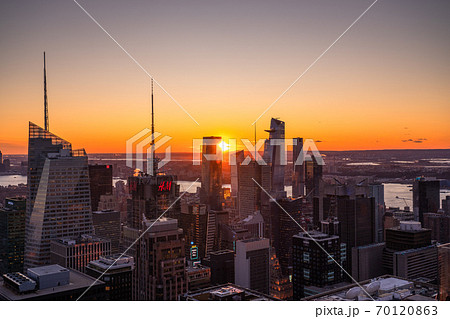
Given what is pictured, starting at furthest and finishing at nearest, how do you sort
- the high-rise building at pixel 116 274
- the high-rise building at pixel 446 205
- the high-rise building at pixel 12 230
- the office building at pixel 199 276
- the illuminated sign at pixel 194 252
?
the illuminated sign at pixel 194 252
the high-rise building at pixel 446 205
the high-rise building at pixel 12 230
the office building at pixel 199 276
the high-rise building at pixel 116 274

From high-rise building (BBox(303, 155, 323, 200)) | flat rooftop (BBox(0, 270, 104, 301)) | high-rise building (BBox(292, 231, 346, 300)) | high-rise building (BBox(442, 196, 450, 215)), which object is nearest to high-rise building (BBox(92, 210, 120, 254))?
high-rise building (BBox(292, 231, 346, 300))

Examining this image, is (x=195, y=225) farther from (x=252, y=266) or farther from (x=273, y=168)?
(x=252, y=266)

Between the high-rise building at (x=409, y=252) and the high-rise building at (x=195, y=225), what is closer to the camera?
the high-rise building at (x=409, y=252)

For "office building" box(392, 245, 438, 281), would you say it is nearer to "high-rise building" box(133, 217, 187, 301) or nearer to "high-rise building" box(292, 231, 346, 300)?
"high-rise building" box(292, 231, 346, 300)

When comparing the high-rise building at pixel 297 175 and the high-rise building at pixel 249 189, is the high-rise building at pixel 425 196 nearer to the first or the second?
the high-rise building at pixel 297 175

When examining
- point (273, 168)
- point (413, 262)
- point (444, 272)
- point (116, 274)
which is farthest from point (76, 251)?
point (413, 262)

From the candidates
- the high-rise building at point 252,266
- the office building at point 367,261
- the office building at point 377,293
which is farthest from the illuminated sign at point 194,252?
the office building at point 377,293
